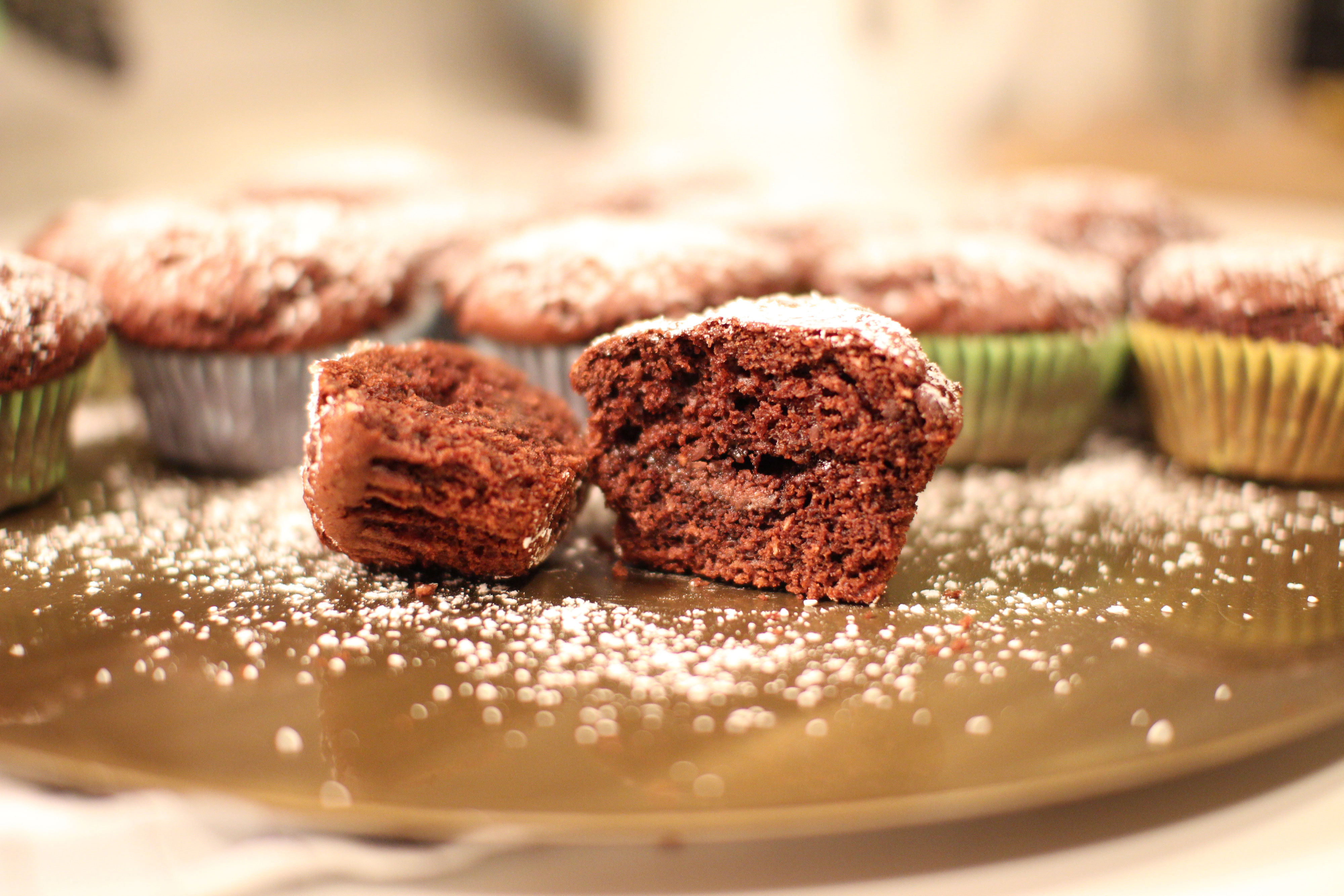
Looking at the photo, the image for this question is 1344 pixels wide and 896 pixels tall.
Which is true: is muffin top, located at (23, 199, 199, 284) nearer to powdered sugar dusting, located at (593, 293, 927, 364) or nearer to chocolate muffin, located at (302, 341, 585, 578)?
chocolate muffin, located at (302, 341, 585, 578)

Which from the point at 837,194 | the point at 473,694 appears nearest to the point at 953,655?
the point at 473,694

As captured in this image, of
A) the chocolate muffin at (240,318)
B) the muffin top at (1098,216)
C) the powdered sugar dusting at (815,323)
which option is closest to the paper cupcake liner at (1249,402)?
the muffin top at (1098,216)

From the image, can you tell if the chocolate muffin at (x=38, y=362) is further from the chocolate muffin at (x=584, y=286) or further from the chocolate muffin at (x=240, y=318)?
the chocolate muffin at (x=584, y=286)

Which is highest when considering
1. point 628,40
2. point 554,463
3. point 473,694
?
point 628,40

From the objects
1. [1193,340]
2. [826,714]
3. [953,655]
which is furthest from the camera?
[1193,340]

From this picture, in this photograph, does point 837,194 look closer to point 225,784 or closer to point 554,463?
point 554,463
